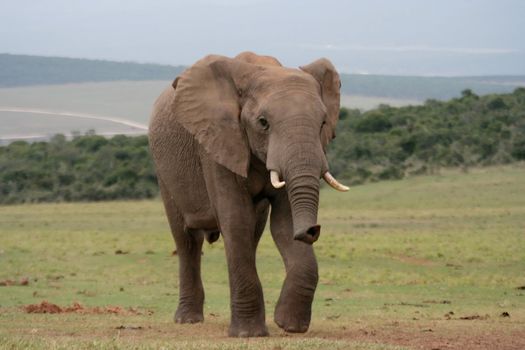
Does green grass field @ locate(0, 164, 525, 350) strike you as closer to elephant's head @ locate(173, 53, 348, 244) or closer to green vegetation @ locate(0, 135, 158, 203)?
elephant's head @ locate(173, 53, 348, 244)

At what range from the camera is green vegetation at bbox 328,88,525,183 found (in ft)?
155

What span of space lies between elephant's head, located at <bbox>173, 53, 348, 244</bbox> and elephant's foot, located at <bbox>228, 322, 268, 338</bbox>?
123 centimetres

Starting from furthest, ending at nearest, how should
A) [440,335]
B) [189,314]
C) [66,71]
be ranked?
[66,71], [189,314], [440,335]

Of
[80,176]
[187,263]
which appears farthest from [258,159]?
[80,176]

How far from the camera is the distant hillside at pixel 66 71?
142 m

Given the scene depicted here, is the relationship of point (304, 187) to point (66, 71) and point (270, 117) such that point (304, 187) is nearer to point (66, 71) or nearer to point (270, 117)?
point (270, 117)

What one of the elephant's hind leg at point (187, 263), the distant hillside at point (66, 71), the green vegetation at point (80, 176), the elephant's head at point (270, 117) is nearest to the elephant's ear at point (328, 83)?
the elephant's head at point (270, 117)

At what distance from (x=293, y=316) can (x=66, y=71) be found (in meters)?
152

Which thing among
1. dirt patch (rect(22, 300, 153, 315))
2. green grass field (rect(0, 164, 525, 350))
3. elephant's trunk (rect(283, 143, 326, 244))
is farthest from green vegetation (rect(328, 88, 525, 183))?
elephant's trunk (rect(283, 143, 326, 244))

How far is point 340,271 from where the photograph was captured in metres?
21.6

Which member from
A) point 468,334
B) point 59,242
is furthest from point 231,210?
point 59,242

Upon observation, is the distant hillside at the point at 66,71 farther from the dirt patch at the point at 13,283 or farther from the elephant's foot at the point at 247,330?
the elephant's foot at the point at 247,330

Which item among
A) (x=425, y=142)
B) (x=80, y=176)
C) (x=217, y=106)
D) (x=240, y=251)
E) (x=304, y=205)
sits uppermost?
(x=217, y=106)

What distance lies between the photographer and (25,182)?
164 ft
